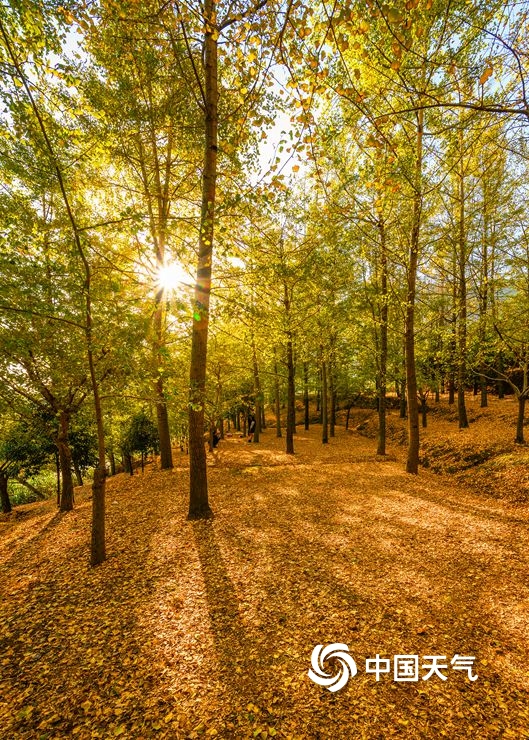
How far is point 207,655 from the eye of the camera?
349 cm

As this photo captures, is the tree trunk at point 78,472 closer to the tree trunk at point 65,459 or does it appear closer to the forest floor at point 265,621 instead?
the tree trunk at point 65,459

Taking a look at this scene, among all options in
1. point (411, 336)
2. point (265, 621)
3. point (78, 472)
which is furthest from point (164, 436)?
point (78, 472)

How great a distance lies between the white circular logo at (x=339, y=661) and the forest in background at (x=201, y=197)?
157 inches

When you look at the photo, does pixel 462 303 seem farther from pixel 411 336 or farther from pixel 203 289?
pixel 203 289

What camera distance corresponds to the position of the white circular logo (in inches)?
122

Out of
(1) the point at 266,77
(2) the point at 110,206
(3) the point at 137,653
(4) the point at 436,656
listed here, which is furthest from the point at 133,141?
(4) the point at 436,656

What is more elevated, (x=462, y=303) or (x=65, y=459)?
(x=462, y=303)

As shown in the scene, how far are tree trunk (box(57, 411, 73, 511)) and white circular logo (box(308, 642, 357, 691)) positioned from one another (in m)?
8.06

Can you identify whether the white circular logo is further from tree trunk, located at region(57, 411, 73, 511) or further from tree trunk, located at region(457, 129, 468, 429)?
tree trunk, located at region(457, 129, 468, 429)

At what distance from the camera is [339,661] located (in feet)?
10.9

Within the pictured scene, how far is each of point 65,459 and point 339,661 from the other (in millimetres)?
8970

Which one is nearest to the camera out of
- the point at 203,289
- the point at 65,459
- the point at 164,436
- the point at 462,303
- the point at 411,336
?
the point at 203,289

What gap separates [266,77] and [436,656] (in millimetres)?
6922

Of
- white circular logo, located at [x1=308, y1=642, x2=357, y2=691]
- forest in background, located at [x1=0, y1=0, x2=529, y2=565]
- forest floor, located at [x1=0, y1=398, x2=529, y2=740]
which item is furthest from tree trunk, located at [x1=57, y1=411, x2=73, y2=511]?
white circular logo, located at [x1=308, y1=642, x2=357, y2=691]
